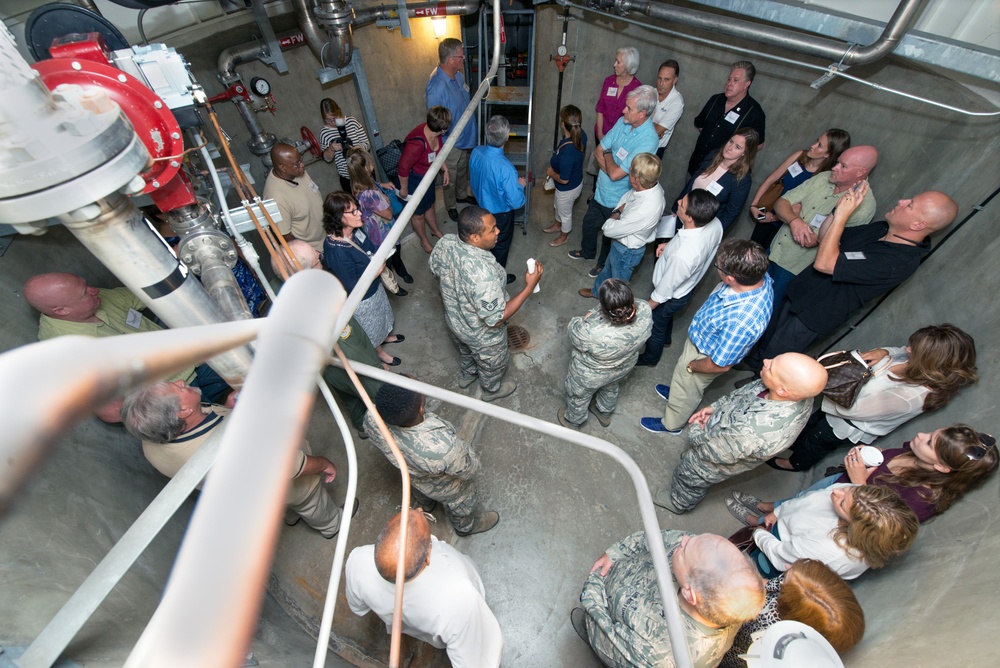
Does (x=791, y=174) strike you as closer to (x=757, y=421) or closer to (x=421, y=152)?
(x=757, y=421)

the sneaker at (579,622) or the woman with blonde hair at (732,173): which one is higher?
the woman with blonde hair at (732,173)

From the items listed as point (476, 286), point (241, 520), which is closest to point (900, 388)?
point (476, 286)

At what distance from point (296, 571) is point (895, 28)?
4.61 meters

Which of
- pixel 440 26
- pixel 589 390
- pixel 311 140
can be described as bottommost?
pixel 589 390

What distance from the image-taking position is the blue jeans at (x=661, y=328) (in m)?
3.33

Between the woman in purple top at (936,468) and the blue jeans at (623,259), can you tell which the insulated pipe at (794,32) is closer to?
the blue jeans at (623,259)

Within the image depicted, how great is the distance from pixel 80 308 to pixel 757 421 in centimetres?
333

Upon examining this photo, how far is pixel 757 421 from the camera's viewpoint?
6.86 feet

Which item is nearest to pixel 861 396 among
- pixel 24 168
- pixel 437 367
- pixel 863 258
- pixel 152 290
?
pixel 863 258

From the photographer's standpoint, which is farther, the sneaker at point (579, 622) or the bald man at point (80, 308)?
the sneaker at point (579, 622)

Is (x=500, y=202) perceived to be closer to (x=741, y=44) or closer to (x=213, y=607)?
(x=741, y=44)

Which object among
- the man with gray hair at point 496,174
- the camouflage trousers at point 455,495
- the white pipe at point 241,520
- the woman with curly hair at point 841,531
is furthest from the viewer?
the man with gray hair at point 496,174

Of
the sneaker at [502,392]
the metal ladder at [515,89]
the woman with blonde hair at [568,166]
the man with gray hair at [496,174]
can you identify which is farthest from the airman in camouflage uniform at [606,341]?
the metal ladder at [515,89]

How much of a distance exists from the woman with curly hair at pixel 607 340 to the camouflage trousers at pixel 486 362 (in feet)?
1.82
